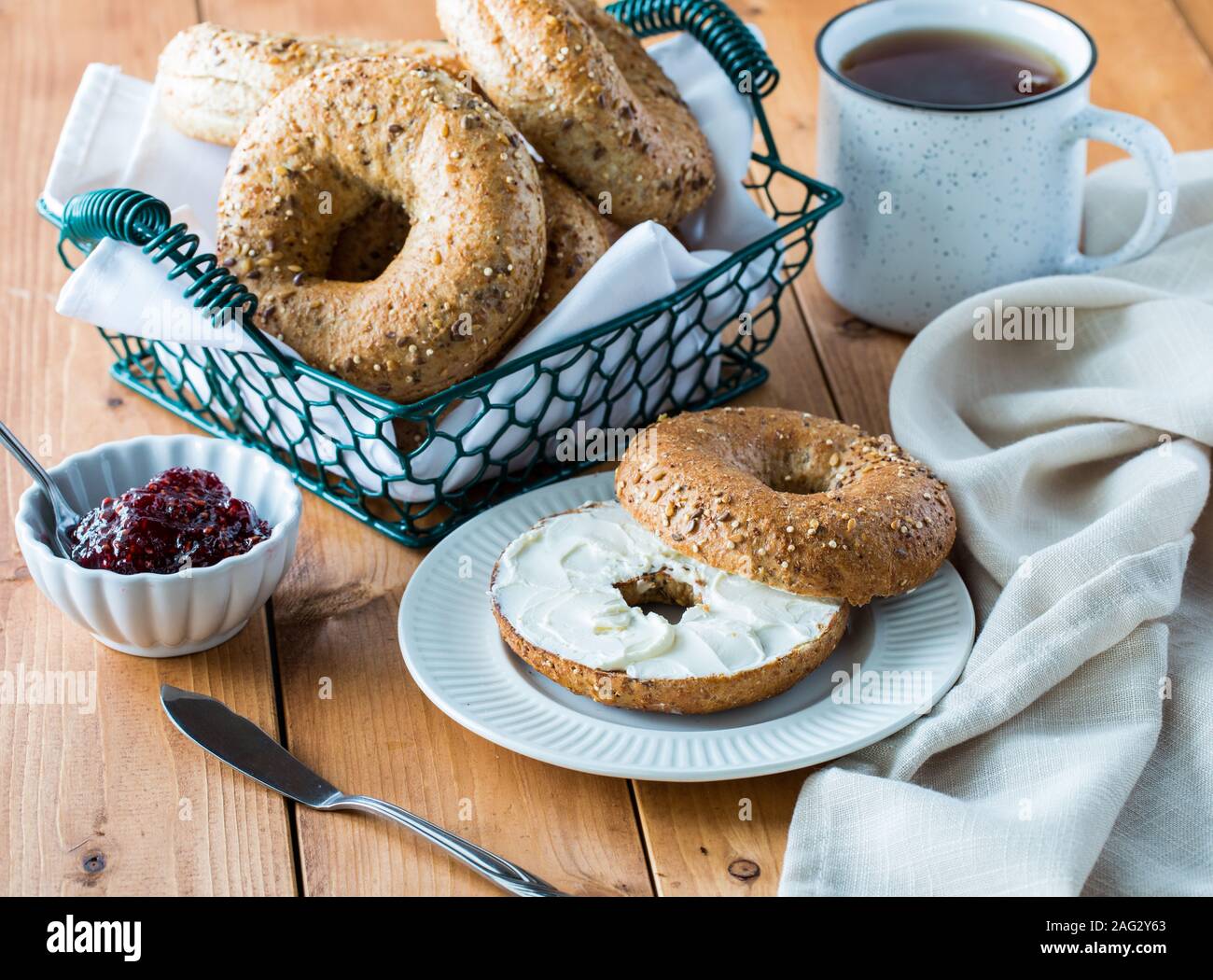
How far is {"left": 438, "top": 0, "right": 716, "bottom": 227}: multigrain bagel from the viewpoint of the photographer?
1.44 meters

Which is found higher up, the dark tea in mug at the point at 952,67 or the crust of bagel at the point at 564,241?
the dark tea in mug at the point at 952,67

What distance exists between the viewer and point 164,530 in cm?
124

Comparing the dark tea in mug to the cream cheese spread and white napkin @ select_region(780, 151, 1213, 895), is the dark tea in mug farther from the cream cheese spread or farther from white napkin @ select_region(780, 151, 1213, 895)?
the cream cheese spread

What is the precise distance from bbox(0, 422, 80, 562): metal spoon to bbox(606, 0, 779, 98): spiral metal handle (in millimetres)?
897

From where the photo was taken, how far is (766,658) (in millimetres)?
1171

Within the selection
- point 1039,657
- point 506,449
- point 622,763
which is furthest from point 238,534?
point 1039,657

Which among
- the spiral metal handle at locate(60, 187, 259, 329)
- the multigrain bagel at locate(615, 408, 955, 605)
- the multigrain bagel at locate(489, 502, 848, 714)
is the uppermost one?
the spiral metal handle at locate(60, 187, 259, 329)

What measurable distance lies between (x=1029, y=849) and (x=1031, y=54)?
1053 mm

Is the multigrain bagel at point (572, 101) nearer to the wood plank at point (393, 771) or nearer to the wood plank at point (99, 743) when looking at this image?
the wood plank at point (393, 771)

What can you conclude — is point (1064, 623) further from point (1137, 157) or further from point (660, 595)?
point (1137, 157)

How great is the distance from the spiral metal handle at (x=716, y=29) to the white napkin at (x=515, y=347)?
2 centimetres

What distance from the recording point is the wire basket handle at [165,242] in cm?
132

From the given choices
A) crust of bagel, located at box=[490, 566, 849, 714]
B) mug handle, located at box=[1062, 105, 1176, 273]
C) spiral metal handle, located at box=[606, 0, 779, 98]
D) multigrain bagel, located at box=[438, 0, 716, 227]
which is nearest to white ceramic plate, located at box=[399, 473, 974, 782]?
crust of bagel, located at box=[490, 566, 849, 714]

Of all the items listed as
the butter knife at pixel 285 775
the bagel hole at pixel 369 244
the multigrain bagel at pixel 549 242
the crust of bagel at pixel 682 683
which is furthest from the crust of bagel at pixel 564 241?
the butter knife at pixel 285 775
